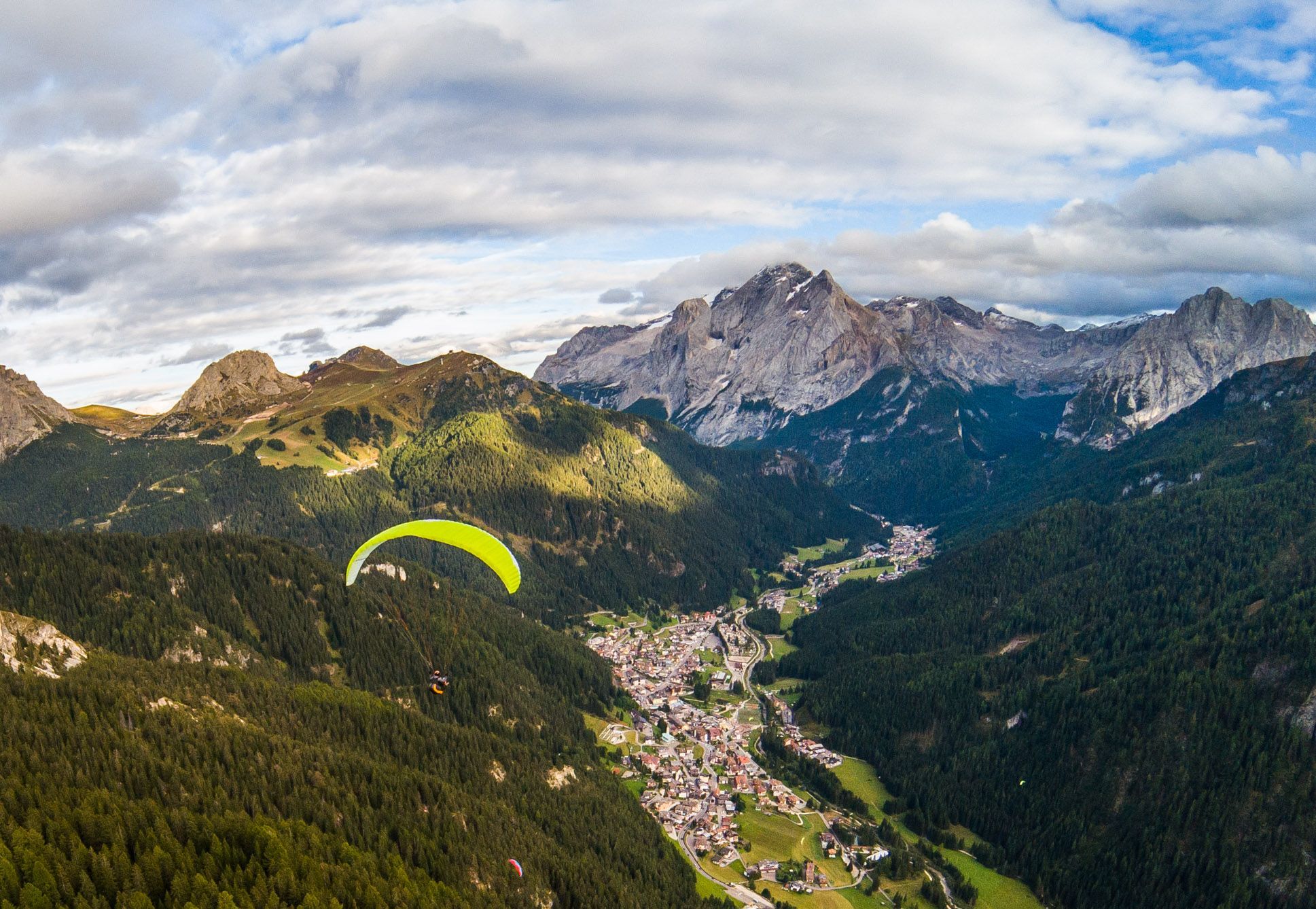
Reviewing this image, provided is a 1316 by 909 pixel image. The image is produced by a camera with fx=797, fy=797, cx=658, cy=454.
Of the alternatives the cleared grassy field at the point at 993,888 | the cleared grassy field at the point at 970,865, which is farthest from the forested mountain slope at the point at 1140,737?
the cleared grassy field at the point at 993,888

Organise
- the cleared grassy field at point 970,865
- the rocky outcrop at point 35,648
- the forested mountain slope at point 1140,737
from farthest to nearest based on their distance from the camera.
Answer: the cleared grassy field at point 970,865
the forested mountain slope at point 1140,737
the rocky outcrop at point 35,648

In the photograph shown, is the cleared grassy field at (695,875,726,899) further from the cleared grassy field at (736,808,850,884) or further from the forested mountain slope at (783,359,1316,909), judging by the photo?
the forested mountain slope at (783,359,1316,909)

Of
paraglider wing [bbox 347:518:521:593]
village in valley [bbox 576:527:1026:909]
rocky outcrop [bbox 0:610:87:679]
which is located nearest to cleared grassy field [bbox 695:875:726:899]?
village in valley [bbox 576:527:1026:909]

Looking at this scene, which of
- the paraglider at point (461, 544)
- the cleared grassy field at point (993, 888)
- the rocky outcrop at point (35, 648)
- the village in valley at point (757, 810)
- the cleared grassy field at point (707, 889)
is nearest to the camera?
the paraglider at point (461, 544)

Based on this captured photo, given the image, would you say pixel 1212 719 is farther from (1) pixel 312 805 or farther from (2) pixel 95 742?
(2) pixel 95 742

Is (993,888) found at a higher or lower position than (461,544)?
lower

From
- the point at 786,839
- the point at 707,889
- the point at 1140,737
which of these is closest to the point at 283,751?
the point at 707,889

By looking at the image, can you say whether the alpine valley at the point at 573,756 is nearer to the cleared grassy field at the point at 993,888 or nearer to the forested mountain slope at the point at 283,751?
the forested mountain slope at the point at 283,751

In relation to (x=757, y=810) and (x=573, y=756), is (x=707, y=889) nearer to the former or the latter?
(x=757, y=810)

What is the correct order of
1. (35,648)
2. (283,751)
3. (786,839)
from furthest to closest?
(786,839) < (35,648) < (283,751)
